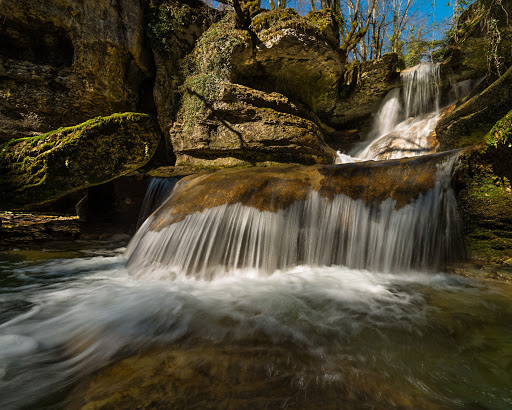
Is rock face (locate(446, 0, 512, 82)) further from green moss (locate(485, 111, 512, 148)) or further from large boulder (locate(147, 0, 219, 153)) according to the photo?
large boulder (locate(147, 0, 219, 153))

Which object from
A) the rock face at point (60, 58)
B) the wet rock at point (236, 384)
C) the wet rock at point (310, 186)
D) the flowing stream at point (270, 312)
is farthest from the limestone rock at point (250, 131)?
the wet rock at point (236, 384)

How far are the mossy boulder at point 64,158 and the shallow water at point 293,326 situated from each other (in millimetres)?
1175

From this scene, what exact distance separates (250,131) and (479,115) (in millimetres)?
5312

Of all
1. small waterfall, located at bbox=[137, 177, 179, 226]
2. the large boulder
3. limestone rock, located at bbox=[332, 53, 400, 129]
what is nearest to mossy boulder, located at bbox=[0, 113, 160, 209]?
small waterfall, located at bbox=[137, 177, 179, 226]

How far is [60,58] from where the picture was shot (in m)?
6.75

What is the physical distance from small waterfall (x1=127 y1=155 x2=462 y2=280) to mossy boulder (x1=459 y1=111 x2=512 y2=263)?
0.50ft

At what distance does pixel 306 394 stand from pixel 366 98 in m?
11.8

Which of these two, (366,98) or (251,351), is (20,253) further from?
(366,98)

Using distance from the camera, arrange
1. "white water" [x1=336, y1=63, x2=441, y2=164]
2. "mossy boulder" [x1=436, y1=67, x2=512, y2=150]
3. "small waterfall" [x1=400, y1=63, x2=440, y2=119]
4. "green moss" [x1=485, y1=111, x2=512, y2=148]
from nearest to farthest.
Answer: "green moss" [x1=485, y1=111, x2=512, y2=148] → "mossy boulder" [x1=436, y1=67, x2=512, y2=150] → "white water" [x1=336, y1=63, x2=441, y2=164] → "small waterfall" [x1=400, y1=63, x2=440, y2=119]

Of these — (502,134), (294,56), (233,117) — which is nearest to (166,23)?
(233,117)

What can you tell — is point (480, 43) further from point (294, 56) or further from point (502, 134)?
point (502, 134)

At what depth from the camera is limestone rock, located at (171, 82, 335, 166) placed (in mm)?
6902

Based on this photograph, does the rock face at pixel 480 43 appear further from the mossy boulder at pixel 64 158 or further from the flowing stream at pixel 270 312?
the mossy boulder at pixel 64 158

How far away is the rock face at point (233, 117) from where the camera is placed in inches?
272
